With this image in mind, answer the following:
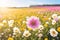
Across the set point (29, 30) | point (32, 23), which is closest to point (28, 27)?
point (32, 23)

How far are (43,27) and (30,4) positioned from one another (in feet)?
1.12

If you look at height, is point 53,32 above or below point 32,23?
below

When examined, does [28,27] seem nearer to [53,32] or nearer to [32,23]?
[32,23]

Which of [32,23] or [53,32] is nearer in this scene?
[32,23]

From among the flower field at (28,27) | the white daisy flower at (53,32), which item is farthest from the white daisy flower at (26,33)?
the white daisy flower at (53,32)

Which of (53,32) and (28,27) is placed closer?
(28,27)

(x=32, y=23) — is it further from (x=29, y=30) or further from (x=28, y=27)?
(x=29, y=30)

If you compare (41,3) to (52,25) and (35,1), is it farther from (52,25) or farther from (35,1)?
(52,25)

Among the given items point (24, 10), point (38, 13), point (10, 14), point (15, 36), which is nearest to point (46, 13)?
point (38, 13)

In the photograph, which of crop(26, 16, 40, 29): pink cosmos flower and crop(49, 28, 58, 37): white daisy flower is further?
crop(49, 28, 58, 37): white daisy flower

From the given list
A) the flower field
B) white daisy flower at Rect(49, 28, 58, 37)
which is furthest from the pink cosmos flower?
white daisy flower at Rect(49, 28, 58, 37)

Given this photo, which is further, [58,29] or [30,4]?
[30,4]

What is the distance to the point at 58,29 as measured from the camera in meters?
1.05

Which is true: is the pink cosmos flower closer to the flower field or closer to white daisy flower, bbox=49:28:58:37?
the flower field
